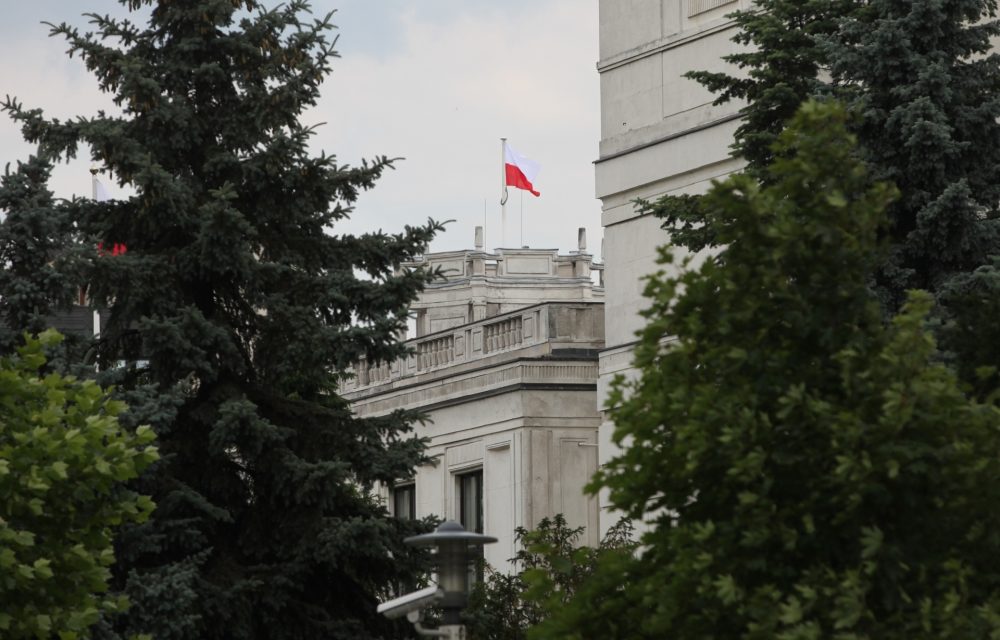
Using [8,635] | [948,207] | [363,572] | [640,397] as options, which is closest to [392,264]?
[363,572]

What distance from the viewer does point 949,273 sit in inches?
942

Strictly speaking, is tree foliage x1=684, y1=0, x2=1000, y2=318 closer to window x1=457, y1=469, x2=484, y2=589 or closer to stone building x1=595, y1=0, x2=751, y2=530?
stone building x1=595, y1=0, x2=751, y2=530

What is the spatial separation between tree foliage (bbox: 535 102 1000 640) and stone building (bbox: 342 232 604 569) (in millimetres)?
23443

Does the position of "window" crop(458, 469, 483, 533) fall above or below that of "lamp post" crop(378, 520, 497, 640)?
above

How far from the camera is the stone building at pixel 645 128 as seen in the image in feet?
117

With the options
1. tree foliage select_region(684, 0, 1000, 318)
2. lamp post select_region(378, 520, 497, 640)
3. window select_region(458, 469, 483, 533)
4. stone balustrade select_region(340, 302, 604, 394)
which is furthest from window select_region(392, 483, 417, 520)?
lamp post select_region(378, 520, 497, 640)

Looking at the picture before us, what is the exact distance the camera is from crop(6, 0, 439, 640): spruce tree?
22562 mm

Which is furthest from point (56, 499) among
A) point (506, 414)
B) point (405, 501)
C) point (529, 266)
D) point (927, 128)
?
point (529, 266)

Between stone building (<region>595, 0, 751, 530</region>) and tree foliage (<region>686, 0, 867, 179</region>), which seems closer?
tree foliage (<region>686, 0, 867, 179</region>)

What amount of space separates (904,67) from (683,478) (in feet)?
34.8

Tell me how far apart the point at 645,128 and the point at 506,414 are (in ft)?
21.2

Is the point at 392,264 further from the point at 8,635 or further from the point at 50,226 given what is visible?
the point at 8,635

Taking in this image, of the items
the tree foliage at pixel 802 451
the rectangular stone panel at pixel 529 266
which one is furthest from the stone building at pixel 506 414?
the rectangular stone panel at pixel 529 266

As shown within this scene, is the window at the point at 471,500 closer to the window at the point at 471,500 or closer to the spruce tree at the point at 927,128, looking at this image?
the window at the point at 471,500
